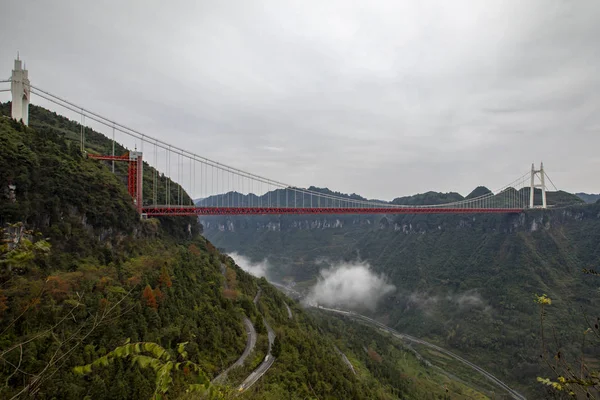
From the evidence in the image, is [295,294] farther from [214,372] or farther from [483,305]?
[214,372]

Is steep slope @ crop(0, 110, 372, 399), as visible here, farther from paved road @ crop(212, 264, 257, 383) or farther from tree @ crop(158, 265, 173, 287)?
paved road @ crop(212, 264, 257, 383)

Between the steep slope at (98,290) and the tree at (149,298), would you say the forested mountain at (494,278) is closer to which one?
the steep slope at (98,290)

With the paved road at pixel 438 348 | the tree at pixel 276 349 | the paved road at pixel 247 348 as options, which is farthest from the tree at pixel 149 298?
the paved road at pixel 438 348

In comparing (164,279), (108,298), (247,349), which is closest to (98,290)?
(108,298)

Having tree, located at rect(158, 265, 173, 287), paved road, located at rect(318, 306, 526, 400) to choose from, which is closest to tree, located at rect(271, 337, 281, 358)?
tree, located at rect(158, 265, 173, 287)

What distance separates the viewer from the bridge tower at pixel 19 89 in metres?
20.8

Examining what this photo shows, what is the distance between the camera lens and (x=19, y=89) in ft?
68.5

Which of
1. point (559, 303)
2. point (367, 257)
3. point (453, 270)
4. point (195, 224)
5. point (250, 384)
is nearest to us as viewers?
point (250, 384)

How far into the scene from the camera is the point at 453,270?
79.6 meters

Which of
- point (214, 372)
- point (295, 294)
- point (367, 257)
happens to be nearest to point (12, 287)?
point (214, 372)

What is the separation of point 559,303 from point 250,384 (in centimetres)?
5805

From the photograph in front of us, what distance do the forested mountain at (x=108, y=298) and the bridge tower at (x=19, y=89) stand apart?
2.02 meters

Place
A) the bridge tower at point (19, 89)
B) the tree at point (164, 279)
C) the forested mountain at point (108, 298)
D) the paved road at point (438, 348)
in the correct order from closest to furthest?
the forested mountain at point (108, 298), the tree at point (164, 279), the bridge tower at point (19, 89), the paved road at point (438, 348)

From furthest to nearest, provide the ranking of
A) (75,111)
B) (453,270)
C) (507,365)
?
(453,270) < (507,365) < (75,111)
